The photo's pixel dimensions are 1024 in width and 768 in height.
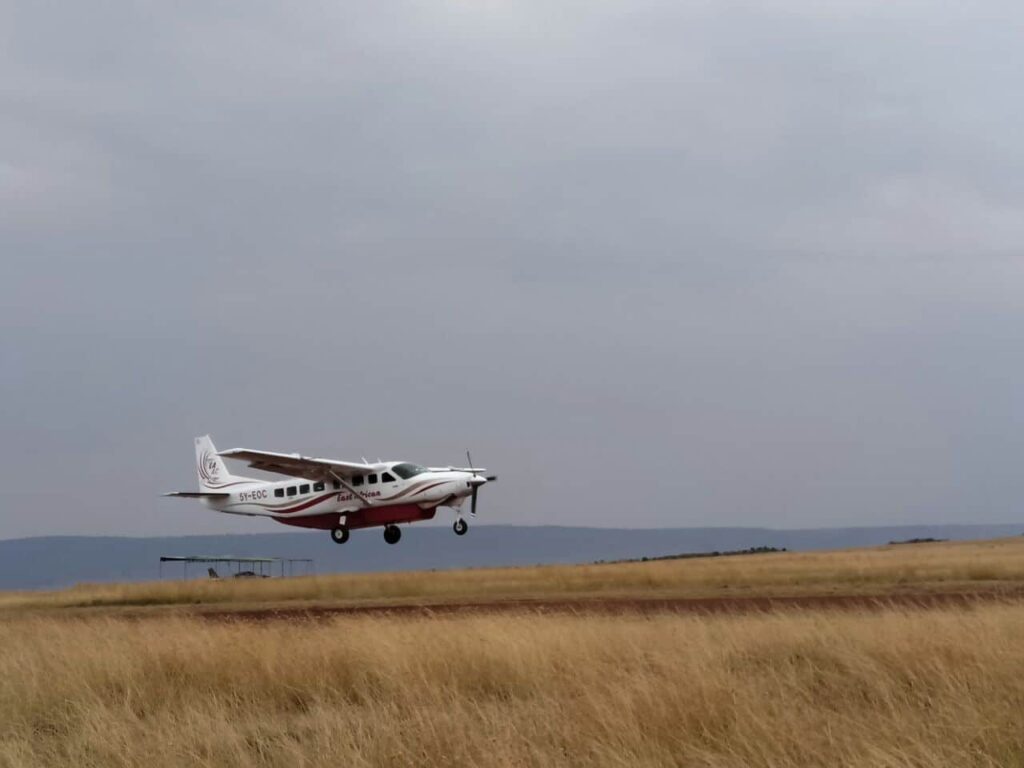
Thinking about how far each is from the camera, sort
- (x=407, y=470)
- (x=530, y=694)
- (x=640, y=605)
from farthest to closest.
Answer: (x=407, y=470)
(x=640, y=605)
(x=530, y=694)

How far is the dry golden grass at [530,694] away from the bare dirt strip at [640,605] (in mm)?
6403

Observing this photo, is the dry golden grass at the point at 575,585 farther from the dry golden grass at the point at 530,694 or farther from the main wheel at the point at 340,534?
the dry golden grass at the point at 530,694

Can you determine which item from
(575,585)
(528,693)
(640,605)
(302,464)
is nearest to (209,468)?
(302,464)

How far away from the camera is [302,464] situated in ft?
172

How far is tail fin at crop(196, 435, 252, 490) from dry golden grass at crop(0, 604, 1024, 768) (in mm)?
44078

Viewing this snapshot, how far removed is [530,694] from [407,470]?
128ft

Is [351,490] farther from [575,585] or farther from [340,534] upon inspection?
[575,585]

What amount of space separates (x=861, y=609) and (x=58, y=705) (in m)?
14.2

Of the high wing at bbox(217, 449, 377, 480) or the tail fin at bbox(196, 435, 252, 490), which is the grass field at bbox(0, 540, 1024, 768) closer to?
the high wing at bbox(217, 449, 377, 480)

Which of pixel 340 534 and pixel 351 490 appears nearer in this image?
pixel 351 490

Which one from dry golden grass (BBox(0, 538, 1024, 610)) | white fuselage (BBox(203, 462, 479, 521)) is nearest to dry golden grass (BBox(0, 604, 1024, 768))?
dry golden grass (BBox(0, 538, 1024, 610))

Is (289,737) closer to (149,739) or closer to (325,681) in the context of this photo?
(149,739)

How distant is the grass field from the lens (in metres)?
8.73

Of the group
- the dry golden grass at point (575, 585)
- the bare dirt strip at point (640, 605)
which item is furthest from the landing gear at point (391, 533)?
the bare dirt strip at point (640, 605)
